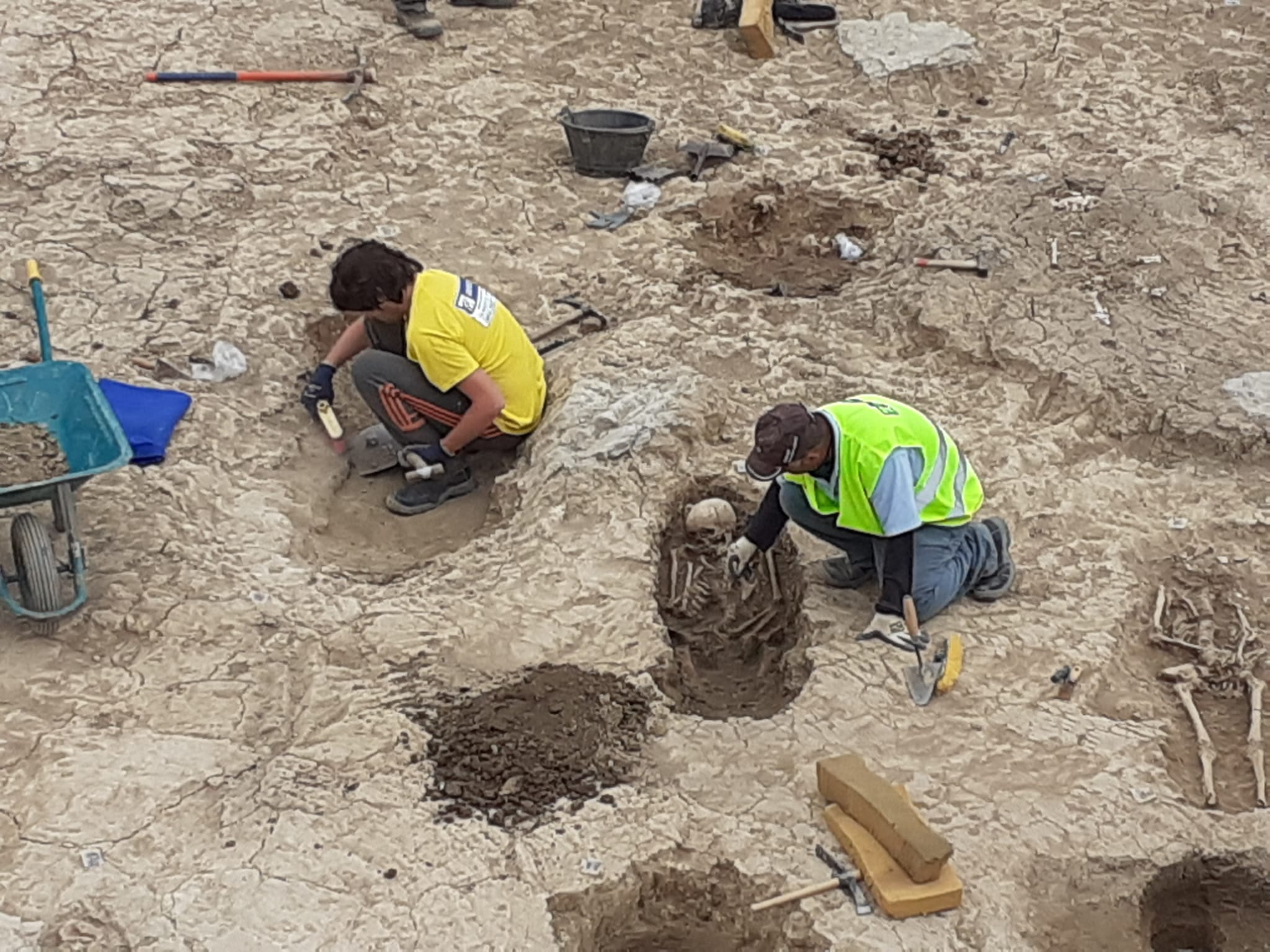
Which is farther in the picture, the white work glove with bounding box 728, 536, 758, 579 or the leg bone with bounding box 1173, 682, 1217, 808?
the white work glove with bounding box 728, 536, 758, 579

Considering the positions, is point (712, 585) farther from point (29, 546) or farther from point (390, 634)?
point (29, 546)

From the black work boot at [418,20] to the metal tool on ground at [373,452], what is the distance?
3674 mm

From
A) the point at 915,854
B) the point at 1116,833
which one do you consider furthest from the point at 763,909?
the point at 1116,833

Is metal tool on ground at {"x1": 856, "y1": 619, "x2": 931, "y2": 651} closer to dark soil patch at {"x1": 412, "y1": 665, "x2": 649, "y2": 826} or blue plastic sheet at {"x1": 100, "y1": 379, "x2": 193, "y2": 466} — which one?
dark soil patch at {"x1": 412, "y1": 665, "x2": 649, "y2": 826}

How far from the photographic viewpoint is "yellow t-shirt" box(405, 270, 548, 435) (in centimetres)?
553

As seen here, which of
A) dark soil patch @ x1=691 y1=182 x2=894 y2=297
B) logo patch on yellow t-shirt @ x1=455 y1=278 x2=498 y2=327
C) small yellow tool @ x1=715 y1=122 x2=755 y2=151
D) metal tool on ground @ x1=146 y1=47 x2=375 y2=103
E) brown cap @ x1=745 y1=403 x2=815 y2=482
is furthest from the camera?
metal tool on ground @ x1=146 y1=47 x2=375 y2=103

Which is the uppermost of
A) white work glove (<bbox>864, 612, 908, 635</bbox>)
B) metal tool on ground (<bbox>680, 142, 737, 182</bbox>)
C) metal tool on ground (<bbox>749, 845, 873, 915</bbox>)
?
metal tool on ground (<bbox>680, 142, 737, 182</bbox>)

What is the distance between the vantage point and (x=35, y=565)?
4.66 metres

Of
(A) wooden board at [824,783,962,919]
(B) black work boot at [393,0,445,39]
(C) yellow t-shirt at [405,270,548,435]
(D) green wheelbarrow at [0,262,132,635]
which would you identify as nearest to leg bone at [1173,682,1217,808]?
(A) wooden board at [824,783,962,919]

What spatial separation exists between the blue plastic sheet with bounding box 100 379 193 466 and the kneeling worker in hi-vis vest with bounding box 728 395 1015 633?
2.38 m

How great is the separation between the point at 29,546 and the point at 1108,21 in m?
7.48

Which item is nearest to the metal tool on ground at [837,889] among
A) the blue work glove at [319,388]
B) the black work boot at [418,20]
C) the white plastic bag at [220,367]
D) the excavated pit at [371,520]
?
the excavated pit at [371,520]

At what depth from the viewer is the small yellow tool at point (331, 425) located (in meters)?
5.89

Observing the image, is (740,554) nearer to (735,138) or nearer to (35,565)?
(35,565)
